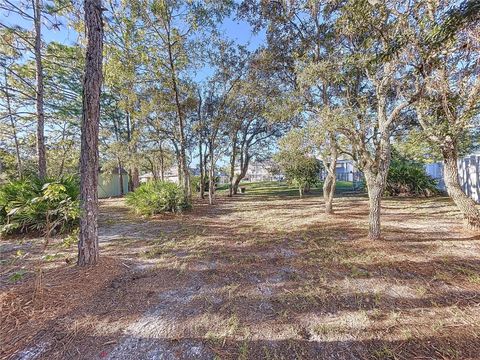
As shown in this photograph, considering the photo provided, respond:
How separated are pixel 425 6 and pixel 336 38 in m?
1.90

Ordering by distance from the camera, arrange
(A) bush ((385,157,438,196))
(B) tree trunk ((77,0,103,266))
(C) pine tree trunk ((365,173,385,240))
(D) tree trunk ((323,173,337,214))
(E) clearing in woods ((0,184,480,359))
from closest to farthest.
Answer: (E) clearing in woods ((0,184,480,359)) < (B) tree trunk ((77,0,103,266)) < (C) pine tree trunk ((365,173,385,240)) < (D) tree trunk ((323,173,337,214)) < (A) bush ((385,157,438,196))

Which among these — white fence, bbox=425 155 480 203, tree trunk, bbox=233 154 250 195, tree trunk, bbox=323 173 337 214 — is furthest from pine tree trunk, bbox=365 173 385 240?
tree trunk, bbox=233 154 250 195

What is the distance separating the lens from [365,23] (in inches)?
134

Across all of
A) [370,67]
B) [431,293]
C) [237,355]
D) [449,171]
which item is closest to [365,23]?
[370,67]

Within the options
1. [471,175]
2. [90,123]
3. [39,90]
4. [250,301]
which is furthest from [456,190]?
[39,90]

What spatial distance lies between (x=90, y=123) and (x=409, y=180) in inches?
462

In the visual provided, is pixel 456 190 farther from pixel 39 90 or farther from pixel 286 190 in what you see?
pixel 286 190

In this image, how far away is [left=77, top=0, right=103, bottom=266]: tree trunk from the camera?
2588 millimetres

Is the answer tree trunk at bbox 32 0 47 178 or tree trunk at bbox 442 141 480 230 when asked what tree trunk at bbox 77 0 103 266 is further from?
tree trunk at bbox 442 141 480 230

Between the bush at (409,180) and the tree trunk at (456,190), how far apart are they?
639 centimetres

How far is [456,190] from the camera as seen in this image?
4082 millimetres

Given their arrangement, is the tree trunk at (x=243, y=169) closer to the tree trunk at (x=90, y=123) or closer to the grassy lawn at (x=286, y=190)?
the grassy lawn at (x=286, y=190)

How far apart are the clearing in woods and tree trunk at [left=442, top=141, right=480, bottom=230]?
1.61ft

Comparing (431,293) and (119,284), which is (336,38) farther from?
(119,284)
